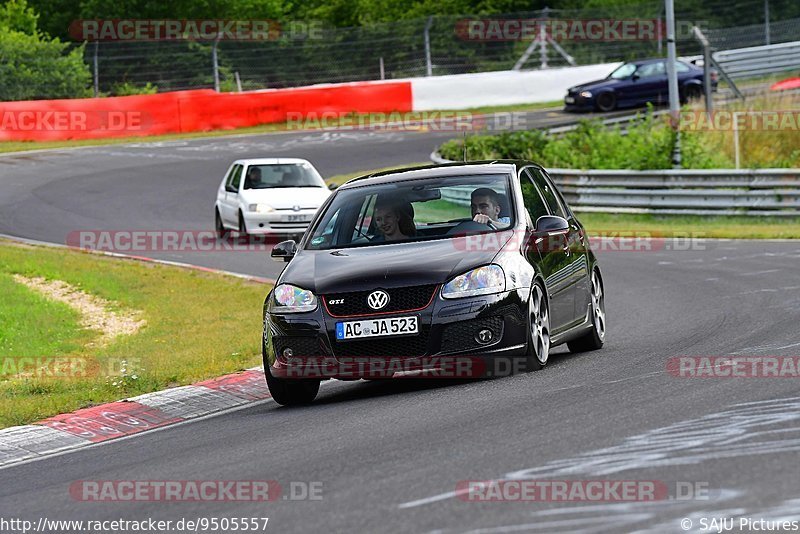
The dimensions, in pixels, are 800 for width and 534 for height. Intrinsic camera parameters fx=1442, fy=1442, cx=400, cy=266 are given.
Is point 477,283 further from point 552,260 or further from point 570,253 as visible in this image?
point 570,253

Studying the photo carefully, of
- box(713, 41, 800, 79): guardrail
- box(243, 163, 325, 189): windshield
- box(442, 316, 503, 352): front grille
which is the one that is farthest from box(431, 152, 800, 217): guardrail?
box(713, 41, 800, 79): guardrail

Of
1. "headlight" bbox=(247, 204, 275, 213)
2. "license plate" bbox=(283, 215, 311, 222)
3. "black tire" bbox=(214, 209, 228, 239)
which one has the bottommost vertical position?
"black tire" bbox=(214, 209, 228, 239)

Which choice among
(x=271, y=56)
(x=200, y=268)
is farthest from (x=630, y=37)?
(x=200, y=268)

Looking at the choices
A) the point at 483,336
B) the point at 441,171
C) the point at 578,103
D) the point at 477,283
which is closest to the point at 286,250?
the point at 441,171

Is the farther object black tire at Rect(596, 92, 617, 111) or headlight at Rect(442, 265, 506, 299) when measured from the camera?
black tire at Rect(596, 92, 617, 111)

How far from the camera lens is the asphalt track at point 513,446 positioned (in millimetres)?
5746

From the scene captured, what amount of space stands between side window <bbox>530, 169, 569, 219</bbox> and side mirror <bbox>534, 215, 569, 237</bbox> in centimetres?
93

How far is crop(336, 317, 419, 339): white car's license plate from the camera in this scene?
9.26 metres

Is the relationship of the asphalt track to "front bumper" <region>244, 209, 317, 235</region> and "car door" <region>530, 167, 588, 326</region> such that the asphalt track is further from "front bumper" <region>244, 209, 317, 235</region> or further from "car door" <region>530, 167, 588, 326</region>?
"front bumper" <region>244, 209, 317, 235</region>

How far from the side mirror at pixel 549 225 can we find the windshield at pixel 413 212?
211 millimetres

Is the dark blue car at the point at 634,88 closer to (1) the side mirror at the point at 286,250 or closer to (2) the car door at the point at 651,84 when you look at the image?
(2) the car door at the point at 651,84

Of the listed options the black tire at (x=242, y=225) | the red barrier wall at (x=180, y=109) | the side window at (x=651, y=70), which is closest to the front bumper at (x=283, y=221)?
the black tire at (x=242, y=225)

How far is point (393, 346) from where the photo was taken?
9.28 metres

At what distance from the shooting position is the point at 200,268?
2033cm
